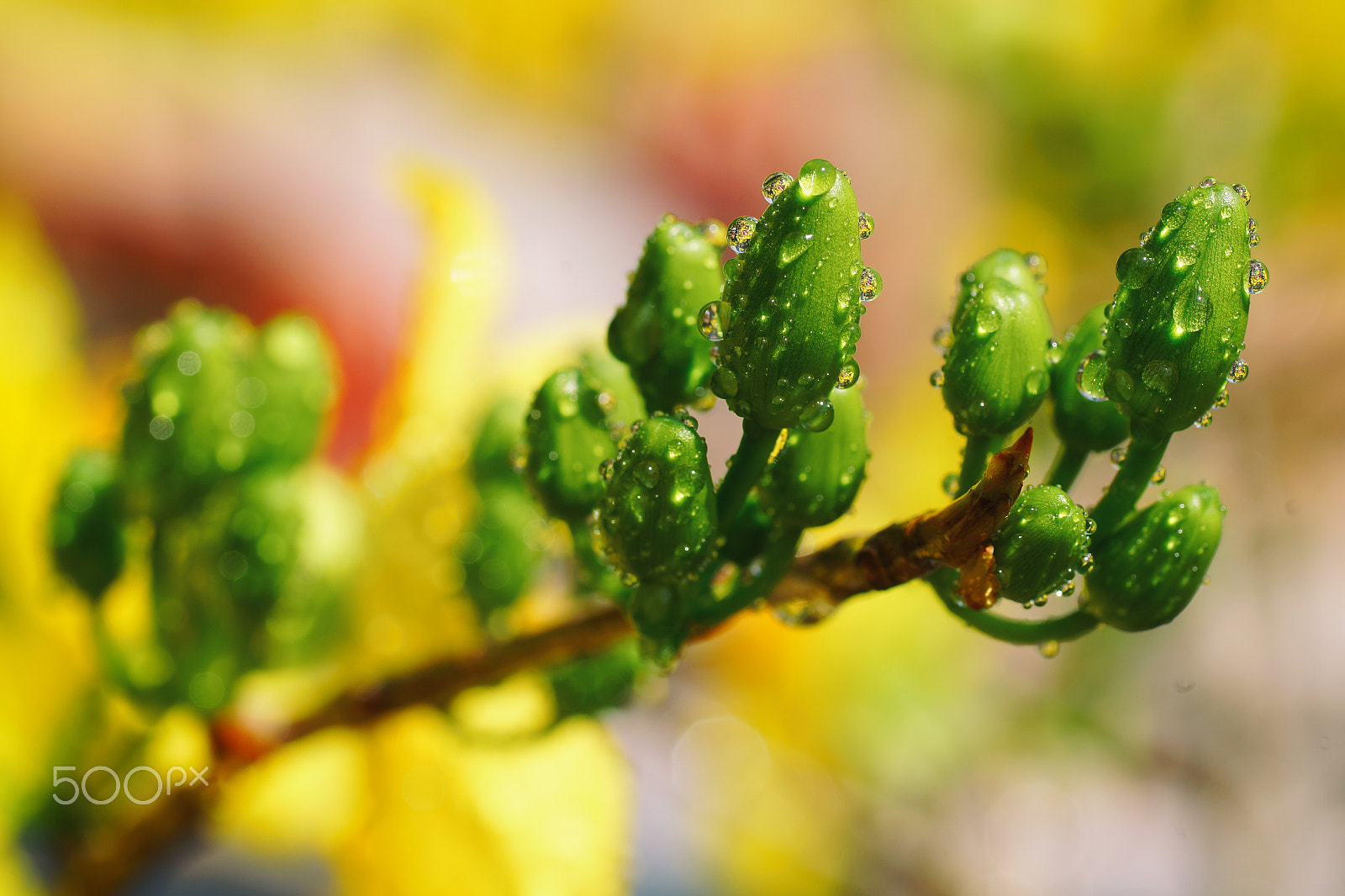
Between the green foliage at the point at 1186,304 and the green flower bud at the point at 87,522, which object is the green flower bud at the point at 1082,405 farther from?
the green flower bud at the point at 87,522

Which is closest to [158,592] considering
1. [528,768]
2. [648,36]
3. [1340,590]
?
[528,768]

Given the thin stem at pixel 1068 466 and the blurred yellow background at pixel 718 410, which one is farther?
the blurred yellow background at pixel 718 410

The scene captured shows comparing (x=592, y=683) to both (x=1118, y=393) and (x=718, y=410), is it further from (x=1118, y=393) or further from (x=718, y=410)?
(x=718, y=410)

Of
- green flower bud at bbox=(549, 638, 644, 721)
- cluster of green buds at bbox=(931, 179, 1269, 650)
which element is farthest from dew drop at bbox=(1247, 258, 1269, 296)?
green flower bud at bbox=(549, 638, 644, 721)

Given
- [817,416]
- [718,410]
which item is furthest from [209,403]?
[718,410]

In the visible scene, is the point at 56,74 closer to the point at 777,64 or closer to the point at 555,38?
the point at 555,38

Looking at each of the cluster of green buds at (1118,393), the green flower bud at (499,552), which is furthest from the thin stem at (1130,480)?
the green flower bud at (499,552)
